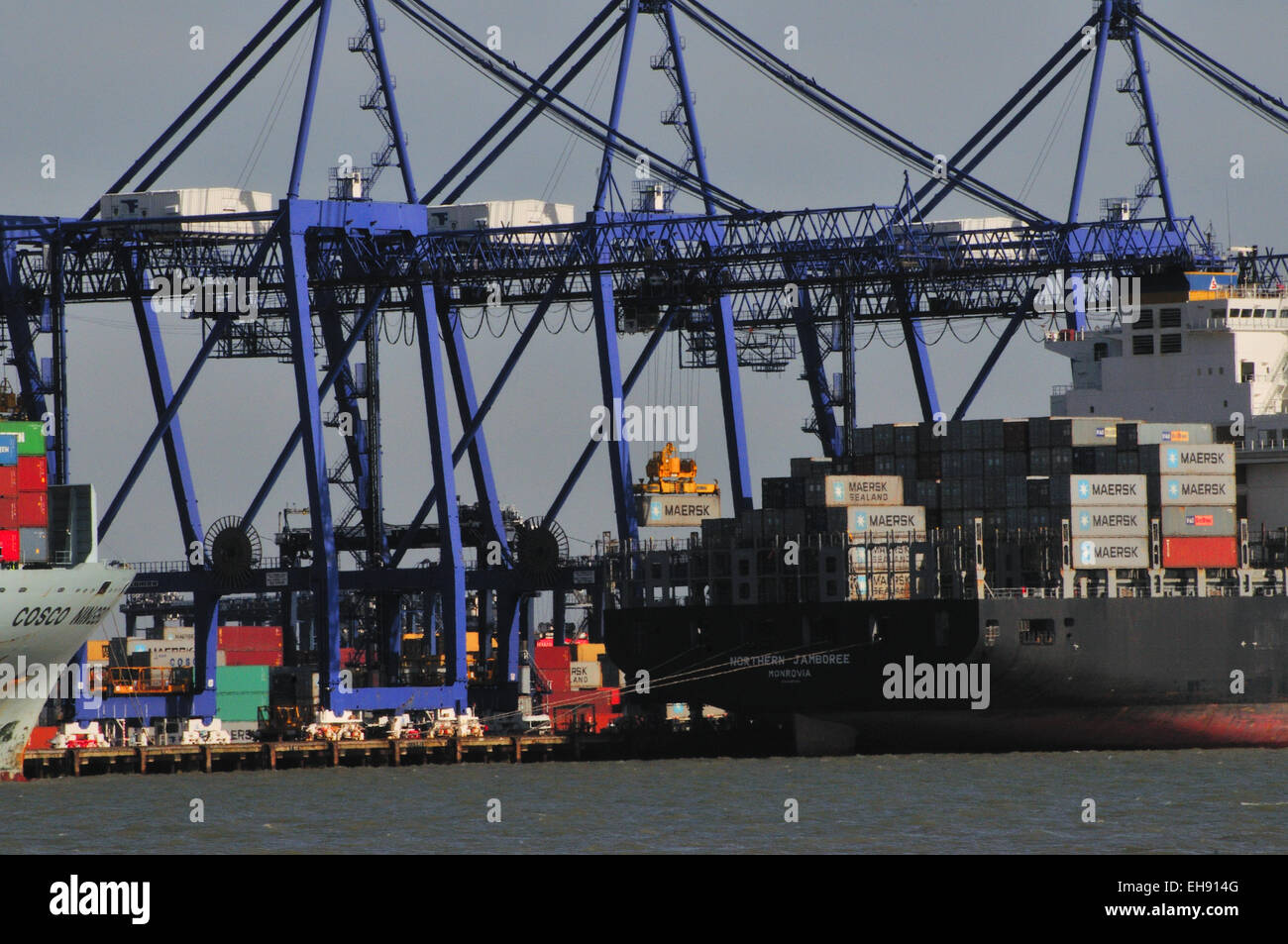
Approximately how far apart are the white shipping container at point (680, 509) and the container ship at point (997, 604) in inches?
134

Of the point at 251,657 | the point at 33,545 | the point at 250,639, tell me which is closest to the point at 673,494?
the point at 33,545

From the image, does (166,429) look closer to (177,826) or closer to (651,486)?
(651,486)

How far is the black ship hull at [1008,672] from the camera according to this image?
175 feet

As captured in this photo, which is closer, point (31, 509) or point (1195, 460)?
point (31, 509)

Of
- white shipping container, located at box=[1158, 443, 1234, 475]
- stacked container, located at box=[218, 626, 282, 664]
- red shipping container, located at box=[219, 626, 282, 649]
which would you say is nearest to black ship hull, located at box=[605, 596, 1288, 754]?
white shipping container, located at box=[1158, 443, 1234, 475]

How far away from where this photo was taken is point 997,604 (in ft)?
174

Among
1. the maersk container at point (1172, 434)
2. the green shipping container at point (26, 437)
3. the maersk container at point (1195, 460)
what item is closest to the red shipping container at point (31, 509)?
the green shipping container at point (26, 437)

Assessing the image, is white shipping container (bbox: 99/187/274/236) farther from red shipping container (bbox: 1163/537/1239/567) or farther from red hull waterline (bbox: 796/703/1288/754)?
red shipping container (bbox: 1163/537/1239/567)

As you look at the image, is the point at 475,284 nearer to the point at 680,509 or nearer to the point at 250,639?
the point at 680,509

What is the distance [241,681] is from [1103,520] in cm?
2659

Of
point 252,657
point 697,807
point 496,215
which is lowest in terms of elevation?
point 252,657

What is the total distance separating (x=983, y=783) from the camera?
4372cm
